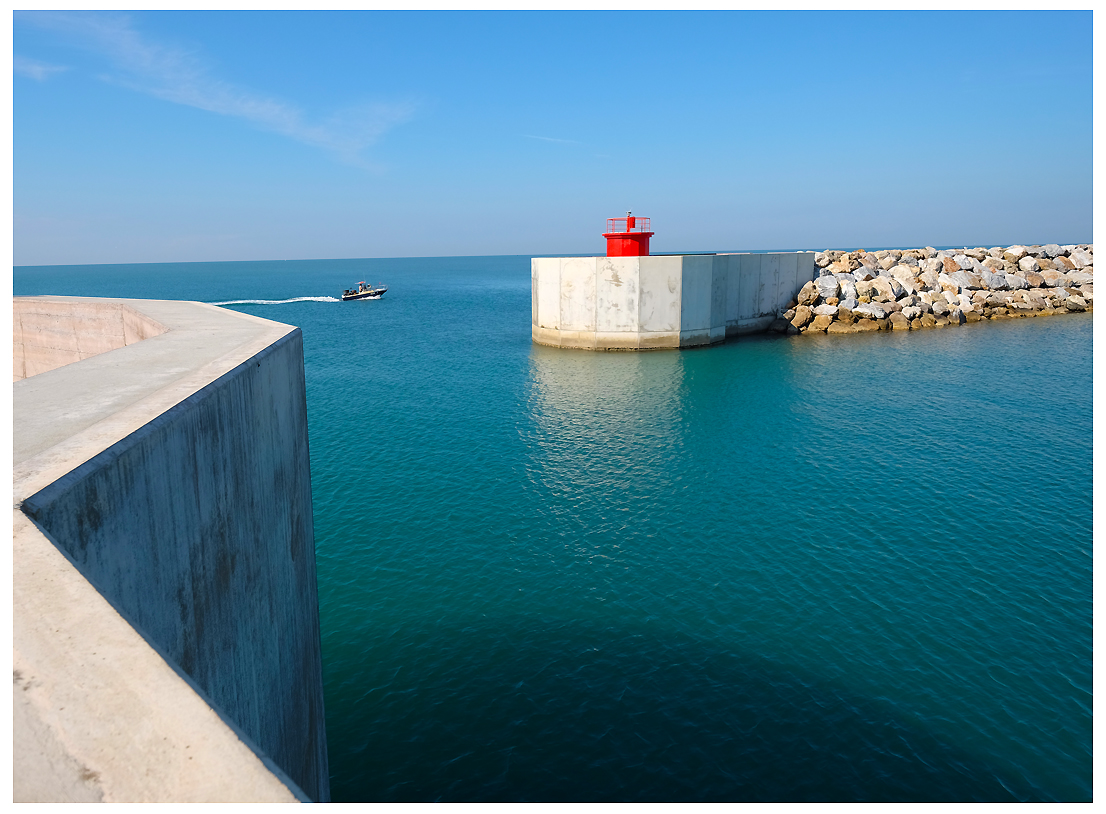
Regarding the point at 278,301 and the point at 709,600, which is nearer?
the point at 709,600

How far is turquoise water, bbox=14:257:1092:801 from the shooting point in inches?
362

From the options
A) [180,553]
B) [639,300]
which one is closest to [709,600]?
[180,553]

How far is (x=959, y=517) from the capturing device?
15.6m

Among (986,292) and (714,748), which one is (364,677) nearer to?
(714,748)

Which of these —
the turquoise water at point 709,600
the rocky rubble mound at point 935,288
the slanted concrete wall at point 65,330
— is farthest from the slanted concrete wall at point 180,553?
the rocky rubble mound at point 935,288

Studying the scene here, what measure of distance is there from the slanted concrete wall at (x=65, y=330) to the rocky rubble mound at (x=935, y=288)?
37.1 metres

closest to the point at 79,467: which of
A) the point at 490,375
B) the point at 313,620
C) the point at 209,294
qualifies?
the point at 313,620

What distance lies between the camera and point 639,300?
37.0m

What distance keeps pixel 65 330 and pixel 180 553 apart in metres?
13.0

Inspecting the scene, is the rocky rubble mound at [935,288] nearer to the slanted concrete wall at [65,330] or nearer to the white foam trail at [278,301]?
the slanted concrete wall at [65,330]

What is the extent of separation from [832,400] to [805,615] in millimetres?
15957

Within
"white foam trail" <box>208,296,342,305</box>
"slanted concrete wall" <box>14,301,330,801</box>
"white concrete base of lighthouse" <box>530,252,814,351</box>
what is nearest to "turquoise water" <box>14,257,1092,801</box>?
"slanted concrete wall" <box>14,301,330,801</box>

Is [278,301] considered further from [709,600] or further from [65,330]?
[709,600]

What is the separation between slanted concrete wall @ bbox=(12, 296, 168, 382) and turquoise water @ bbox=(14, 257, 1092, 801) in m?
5.65
